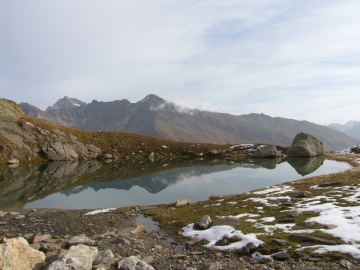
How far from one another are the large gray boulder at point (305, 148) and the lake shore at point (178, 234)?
198 ft

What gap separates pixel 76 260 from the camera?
11742 millimetres

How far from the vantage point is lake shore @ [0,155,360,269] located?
1270 centimetres

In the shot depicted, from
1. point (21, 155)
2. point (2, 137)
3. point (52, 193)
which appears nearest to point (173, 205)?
point (52, 193)

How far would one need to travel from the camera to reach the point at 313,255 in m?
12.9

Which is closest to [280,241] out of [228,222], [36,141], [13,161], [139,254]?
[228,222]

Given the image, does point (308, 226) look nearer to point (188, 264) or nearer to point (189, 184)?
point (188, 264)

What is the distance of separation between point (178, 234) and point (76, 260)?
26.7 feet

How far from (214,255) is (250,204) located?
477 inches

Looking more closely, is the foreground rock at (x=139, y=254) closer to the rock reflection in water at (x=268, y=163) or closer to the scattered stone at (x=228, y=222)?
the scattered stone at (x=228, y=222)

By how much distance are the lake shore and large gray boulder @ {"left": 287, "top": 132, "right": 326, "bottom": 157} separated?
60.5m

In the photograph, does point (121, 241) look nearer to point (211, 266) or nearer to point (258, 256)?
point (211, 266)

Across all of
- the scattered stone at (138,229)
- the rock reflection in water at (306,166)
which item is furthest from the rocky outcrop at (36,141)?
the scattered stone at (138,229)

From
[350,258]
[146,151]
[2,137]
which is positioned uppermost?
[2,137]

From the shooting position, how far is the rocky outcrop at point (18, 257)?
10937 millimetres
